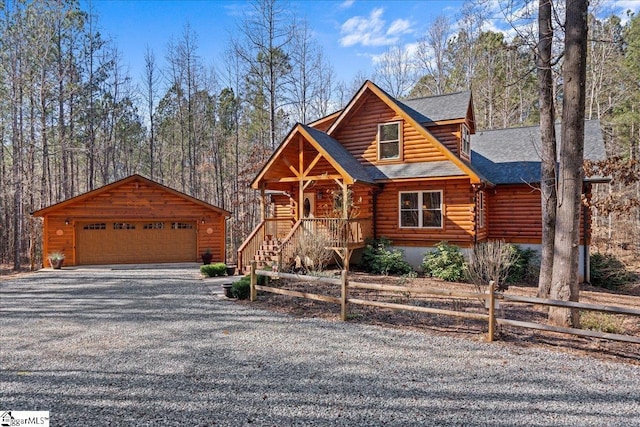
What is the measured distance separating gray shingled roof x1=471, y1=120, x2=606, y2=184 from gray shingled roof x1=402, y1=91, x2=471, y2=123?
258 centimetres

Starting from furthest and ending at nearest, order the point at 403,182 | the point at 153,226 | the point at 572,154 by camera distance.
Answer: the point at 153,226, the point at 403,182, the point at 572,154

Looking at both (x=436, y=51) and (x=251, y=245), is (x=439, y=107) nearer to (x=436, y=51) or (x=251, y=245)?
(x=251, y=245)

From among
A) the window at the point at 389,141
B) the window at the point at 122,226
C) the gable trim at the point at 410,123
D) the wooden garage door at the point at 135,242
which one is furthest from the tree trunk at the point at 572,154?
the window at the point at 122,226

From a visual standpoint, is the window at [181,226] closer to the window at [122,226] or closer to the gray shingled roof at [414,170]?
the window at [122,226]

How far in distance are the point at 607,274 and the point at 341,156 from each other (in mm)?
11156

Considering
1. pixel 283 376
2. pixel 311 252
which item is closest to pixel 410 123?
pixel 311 252

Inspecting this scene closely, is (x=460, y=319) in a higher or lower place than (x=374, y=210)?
lower

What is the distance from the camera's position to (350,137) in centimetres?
1586

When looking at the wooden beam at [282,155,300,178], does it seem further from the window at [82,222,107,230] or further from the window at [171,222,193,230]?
the window at [82,222,107,230]

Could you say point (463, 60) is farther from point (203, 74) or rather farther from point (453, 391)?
point (453, 391)

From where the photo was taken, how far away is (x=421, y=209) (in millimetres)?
14523

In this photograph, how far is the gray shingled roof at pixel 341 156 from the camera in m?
13.2

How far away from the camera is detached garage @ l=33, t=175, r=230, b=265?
16.4 meters

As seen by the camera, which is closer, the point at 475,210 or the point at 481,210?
the point at 475,210
